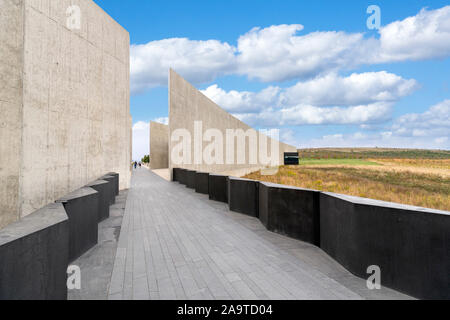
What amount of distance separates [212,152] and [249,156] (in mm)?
14309

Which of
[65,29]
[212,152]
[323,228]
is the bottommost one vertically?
[323,228]

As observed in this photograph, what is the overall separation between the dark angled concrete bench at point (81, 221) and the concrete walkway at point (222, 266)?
67cm

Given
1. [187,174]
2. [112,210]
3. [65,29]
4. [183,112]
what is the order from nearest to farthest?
[65,29], [112,210], [187,174], [183,112]

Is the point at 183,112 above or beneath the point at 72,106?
above

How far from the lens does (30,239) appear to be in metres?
2.73

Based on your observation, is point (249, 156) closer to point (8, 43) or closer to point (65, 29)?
point (65, 29)

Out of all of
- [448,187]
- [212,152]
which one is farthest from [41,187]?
[212,152]

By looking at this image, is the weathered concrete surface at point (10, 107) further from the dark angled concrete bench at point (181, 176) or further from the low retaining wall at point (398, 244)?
the dark angled concrete bench at point (181, 176)

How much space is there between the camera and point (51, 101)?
7.40 metres

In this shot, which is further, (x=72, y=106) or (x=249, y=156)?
(x=249, y=156)

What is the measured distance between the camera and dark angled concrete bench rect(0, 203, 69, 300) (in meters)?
2.45

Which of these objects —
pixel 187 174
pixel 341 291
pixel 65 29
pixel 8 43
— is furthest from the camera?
pixel 187 174

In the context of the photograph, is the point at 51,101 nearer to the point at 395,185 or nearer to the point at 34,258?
the point at 34,258

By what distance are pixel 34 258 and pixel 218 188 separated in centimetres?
804
